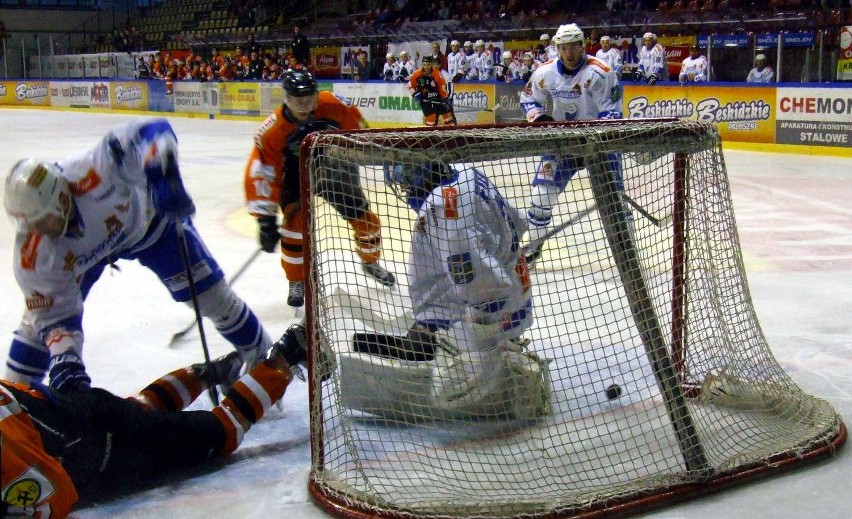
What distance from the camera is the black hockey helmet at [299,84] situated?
393 cm

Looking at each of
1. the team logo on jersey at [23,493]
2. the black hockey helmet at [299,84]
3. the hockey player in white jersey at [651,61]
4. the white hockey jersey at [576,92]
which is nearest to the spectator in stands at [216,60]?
the hockey player in white jersey at [651,61]

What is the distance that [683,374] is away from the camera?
2832 mm

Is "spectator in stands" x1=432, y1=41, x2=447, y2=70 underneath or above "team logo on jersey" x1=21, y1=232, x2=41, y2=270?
above

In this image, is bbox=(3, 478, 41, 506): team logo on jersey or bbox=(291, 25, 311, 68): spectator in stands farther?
bbox=(291, 25, 311, 68): spectator in stands

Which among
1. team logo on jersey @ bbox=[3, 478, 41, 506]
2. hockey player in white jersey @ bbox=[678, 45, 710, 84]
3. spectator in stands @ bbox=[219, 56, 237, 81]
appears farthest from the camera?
spectator in stands @ bbox=[219, 56, 237, 81]

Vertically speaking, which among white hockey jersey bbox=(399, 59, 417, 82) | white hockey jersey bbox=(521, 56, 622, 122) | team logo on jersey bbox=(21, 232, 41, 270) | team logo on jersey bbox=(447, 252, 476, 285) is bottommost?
team logo on jersey bbox=(447, 252, 476, 285)

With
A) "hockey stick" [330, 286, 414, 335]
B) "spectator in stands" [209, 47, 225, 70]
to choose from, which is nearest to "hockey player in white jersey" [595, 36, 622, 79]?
"spectator in stands" [209, 47, 225, 70]

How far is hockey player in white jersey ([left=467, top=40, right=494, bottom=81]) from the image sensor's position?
48.3 feet

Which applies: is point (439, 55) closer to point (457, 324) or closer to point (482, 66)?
point (482, 66)

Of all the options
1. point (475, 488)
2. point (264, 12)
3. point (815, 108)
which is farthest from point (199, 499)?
point (264, 12)

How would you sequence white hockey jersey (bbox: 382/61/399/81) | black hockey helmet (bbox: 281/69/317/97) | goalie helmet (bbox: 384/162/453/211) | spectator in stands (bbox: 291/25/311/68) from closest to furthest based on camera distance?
goalie helmet (bbox: 384/162/453/211) < black hockey helmet (bbox: 281/69/317/97) < white hockey jersey (bbox: 382/61/399/81) < spectator in stands (bbox: 291/25/311/68)

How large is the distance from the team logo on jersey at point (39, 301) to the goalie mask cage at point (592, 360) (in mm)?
706

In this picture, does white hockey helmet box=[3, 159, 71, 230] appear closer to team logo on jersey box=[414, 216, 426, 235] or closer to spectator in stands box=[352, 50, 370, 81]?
team logo on jersey box=[414, 216, 426, 235]

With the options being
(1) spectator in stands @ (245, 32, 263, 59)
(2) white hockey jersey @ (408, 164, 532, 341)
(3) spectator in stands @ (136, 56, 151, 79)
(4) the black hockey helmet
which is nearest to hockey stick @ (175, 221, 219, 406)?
(2) white hockey jersey @ (408, 164, 532, 341)
